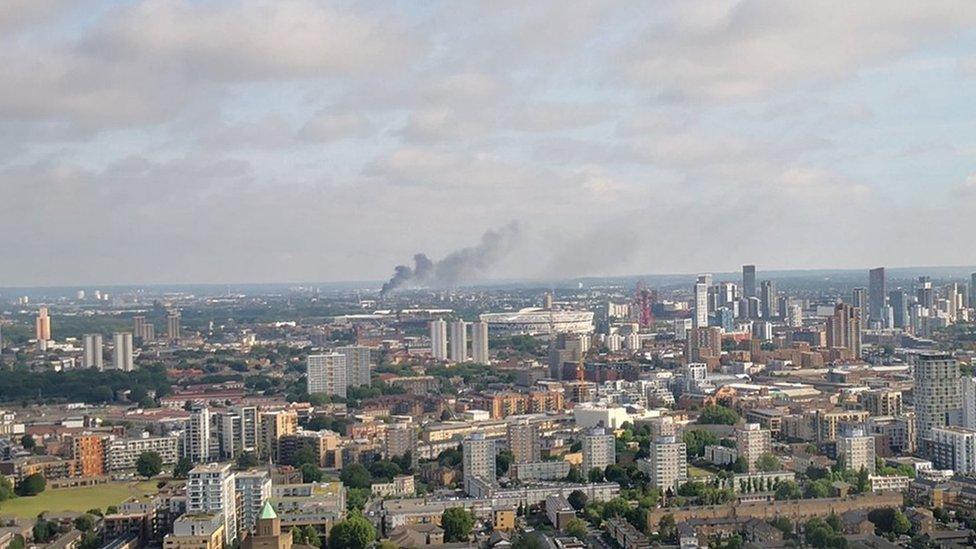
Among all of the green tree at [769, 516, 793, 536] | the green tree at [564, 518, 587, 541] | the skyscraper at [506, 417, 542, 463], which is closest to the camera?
the green tree at [769, 516, 793, 536]

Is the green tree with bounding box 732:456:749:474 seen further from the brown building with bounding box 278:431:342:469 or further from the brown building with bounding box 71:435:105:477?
the brown building with bounding box 71:435:105:477

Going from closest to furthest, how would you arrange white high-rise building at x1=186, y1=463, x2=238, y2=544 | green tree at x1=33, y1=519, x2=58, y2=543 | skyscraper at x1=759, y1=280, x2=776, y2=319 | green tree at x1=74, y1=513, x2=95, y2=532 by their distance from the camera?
white high-rise building at x1=186, y1=463, x2=238, y2=544, green tree at x1=33, y1=519, x2=58, y2=543, green tree at x1=74, y1=513, x2=95, y2=532, skyscraper at x1=759, y1=280, x2=776, y2=319

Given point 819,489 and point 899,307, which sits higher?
point 899,307

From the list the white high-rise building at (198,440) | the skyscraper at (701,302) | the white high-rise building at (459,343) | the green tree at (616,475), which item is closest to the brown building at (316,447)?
the white high-rise building at (198,440)

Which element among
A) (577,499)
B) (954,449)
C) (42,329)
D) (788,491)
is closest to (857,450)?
(954,449)

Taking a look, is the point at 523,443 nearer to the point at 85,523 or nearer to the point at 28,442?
the point at 85,523

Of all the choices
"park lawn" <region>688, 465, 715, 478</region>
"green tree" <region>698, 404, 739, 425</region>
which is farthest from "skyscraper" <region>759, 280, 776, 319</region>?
"park lawn" <region>688, 465, 715, 478</region>
